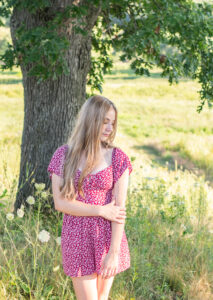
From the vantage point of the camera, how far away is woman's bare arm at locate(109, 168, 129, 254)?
242cm

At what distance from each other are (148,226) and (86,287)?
228 cm

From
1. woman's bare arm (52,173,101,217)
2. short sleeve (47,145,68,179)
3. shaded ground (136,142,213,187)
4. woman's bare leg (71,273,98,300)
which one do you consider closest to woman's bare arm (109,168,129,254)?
woman's bare arm (52,173,101,217)

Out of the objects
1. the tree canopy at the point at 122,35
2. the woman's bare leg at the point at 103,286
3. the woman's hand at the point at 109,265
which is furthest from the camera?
the tree canopy at the point at 122,35

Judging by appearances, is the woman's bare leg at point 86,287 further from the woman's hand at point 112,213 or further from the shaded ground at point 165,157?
the shaded ground at point 165,157

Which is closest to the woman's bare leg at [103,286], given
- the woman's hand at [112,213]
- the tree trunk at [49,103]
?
the woman's hand at [112,213]

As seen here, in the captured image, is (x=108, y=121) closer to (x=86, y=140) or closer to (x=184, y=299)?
(x=86, y=140)

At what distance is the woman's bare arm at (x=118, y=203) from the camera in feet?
7.93

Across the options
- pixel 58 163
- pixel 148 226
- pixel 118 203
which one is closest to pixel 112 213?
pixel 118 203

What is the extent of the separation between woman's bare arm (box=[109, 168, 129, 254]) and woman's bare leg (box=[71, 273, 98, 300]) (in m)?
0.24

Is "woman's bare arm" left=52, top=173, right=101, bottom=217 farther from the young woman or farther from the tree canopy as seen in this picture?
the tree canopy

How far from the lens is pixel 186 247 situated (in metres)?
4.31

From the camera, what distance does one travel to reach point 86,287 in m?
2.46

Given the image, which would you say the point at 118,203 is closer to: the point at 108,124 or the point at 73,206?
the point at 73,206

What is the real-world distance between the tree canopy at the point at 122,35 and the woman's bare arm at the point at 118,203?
1.67 m
